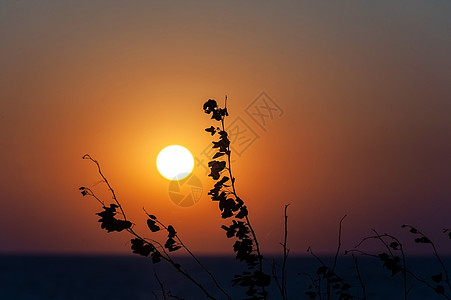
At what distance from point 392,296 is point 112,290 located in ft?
41.0

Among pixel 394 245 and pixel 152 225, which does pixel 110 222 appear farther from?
pixel 394 245

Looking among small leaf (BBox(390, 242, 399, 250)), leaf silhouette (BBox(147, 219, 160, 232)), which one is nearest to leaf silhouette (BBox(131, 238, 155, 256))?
leaf silhouette (BBox(147, 219, 160, 232))

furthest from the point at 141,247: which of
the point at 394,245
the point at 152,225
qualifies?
the point at 394,245

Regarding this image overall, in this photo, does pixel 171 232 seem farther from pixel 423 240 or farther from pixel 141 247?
pixel 423 240

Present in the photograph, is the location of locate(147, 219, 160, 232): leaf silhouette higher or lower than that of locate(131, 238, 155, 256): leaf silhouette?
higher

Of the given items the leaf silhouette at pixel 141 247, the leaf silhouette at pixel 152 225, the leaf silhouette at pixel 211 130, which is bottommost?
the leaf silhouette at pixel 141 247

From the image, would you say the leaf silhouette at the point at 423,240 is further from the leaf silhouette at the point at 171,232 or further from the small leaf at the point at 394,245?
the leaf silhouette at the point at 171,232

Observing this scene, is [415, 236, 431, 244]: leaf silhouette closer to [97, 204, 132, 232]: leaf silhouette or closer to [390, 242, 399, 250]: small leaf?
[390, 242, 399, 250]: small leaf

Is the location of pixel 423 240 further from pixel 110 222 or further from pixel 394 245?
pixel 110 222

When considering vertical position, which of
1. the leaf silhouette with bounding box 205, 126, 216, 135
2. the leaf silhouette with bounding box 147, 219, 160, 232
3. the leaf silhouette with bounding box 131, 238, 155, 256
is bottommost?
the leaf silhouette with bounding box 131, 238, 155, 256

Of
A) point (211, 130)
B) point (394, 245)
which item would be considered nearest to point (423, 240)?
point (394, 245)

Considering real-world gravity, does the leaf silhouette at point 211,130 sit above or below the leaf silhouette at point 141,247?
above

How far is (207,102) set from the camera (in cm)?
349

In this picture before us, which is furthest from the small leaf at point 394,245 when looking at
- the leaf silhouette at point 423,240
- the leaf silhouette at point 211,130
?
the leaf silhouette at point 211,130
